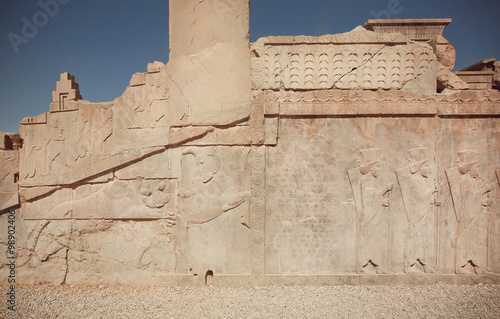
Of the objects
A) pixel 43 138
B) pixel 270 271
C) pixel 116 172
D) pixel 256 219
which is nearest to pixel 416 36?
pixel 256 219

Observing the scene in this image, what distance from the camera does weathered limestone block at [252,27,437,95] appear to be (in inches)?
180

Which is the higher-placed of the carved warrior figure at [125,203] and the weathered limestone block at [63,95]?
the weathered limestone block at [63,95]

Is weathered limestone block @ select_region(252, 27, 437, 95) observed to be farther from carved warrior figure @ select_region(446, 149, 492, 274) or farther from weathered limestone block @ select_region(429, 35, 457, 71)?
carved warrior figure @ select_region(446, 149, 492, 274)

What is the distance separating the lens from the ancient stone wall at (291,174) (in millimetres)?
4543

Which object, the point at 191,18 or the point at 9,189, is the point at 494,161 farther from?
the point at 9,189

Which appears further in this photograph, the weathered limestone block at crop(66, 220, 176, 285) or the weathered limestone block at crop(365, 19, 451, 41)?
the weathered limestone block at crop(365, 19, 451, 41)

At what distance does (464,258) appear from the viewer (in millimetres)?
4605

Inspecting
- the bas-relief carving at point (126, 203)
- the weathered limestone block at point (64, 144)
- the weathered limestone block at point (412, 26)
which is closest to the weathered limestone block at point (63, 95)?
the weathered limestone block at point (64, 144)

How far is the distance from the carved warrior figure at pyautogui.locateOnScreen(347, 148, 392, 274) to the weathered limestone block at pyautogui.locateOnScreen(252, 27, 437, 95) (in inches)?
46.0

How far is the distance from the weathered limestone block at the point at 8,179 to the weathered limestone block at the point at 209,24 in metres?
3.06

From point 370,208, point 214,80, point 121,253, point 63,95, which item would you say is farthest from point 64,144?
point 370,208

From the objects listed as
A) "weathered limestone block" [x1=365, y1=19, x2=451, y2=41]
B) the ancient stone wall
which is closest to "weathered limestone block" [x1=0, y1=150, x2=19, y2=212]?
the ancient stone wall

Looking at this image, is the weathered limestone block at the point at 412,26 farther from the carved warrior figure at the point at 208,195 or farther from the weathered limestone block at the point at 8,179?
the weathered limestone block at the point at 8,179

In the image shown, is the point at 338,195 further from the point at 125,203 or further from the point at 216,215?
the point at 125,203
